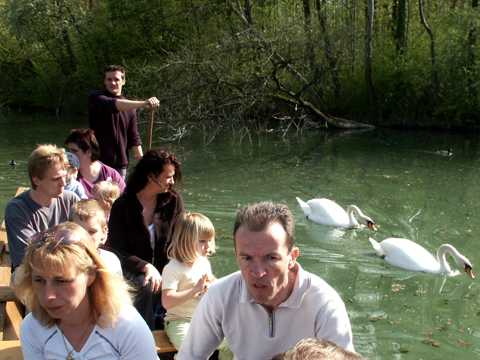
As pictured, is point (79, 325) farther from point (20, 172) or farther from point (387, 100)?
point (387, 100)

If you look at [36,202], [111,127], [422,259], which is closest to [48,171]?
[36,202]

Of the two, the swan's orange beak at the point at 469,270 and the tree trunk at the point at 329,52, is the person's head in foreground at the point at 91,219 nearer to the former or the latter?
the swan's orange beak at the point at 469,270

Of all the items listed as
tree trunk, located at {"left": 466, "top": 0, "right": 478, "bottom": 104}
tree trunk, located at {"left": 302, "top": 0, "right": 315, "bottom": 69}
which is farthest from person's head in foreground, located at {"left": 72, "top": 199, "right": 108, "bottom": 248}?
tree trunk, located at {"left": 466, "top": 0, "right": 478, "bottom": 104}

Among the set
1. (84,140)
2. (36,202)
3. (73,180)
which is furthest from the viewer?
(84,140)

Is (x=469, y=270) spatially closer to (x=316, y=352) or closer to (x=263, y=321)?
(x=263, y=321)

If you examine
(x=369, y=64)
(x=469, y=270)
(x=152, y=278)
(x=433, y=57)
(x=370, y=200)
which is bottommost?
(x=370, y=200)

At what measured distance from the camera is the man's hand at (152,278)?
3.93 m

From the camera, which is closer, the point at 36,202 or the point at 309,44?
the point at 36,202

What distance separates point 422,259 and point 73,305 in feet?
17.4

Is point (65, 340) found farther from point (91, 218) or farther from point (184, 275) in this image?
point (91, 218)

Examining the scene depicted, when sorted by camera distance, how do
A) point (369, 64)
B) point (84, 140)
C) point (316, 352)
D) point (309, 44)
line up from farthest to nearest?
point (369, 64), point (309, 44), point (84, 140), point (316, 352)

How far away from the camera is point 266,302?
247 cm

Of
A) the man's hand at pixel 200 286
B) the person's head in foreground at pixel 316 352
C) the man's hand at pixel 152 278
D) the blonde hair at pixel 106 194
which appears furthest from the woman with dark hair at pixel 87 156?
the person's head in foreground at pixel 316 352

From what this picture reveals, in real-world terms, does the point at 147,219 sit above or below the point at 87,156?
below
